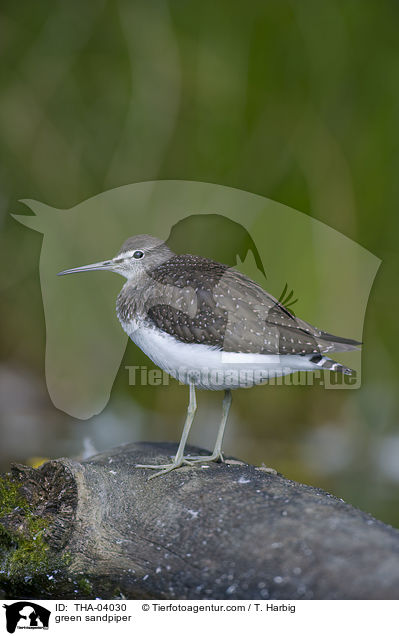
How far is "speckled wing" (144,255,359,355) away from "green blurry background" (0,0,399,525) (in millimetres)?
1785

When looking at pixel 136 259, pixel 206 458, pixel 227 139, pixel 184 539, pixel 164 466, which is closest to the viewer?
pixel 184 539

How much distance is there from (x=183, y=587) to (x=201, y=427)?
2.77 metres

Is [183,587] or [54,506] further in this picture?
[54,506]

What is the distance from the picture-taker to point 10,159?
182 inches

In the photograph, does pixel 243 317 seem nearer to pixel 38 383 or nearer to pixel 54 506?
pixel 54 506

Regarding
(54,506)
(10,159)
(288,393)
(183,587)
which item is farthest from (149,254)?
(10,159)

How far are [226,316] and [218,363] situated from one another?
19 centimetres

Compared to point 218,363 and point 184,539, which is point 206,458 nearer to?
point 218,363

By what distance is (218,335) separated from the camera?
2531 millimetres

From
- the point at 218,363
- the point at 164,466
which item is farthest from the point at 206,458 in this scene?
the point at 218,363

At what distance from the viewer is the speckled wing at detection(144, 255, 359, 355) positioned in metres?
2.53

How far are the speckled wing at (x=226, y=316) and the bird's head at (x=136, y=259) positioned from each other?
24 cm
